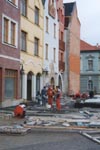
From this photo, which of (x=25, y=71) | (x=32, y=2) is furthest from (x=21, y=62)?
(x=32, y=2)

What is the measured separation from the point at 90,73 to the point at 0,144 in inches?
2385

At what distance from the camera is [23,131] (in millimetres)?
14031

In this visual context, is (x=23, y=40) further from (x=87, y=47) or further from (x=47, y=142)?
(x=87, y=47)

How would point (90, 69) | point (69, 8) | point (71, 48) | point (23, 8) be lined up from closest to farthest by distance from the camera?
1. point (23, 8)
2. point (71, 48)
3. point (69, 8)
4. point (90, 69)

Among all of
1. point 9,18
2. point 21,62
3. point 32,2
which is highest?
point 32,2

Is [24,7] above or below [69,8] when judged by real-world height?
below

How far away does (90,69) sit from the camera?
7181cm

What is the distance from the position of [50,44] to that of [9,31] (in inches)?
546

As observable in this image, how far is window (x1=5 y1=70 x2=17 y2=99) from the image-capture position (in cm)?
2812

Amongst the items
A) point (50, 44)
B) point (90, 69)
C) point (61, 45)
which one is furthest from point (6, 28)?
point (90, 69)

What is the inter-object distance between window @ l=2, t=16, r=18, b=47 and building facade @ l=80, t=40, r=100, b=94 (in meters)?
42.9

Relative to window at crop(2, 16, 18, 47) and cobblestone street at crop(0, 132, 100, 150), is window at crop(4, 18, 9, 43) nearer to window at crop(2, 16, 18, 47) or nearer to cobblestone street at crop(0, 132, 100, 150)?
window at crop(2, 16, 18, 47)

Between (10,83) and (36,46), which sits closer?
(10,83)

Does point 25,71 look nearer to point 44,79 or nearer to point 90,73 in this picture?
point 44,79
